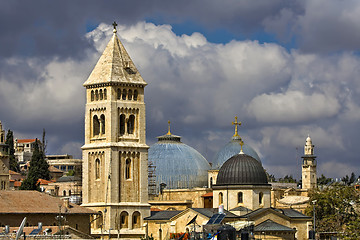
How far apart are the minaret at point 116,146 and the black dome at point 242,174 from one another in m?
9.41

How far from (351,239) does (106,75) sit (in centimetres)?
3222

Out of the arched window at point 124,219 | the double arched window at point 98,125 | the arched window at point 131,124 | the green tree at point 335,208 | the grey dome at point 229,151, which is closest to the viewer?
the arched window at point 124,219

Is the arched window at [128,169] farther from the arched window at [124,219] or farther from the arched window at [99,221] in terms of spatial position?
the arched window at [99,221]

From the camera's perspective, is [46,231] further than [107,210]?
No

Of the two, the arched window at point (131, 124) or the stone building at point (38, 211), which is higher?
the arched window at point (131, 124)

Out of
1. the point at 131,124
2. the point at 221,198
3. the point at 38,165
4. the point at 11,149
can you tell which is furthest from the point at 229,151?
the point at 11,149

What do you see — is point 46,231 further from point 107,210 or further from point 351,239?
point 351,239

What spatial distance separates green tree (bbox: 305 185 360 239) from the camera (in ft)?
321

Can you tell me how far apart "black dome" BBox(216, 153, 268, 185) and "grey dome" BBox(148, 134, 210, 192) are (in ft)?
59.4

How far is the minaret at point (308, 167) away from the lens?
140 m

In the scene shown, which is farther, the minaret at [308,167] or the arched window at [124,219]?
the minaret at [308,167]

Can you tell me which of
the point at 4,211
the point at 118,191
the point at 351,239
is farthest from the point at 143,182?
the point at 351,239

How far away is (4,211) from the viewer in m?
80.2

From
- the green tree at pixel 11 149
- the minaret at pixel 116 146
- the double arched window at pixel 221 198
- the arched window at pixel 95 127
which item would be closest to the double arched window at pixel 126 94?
the minaret at pixel 116 146
